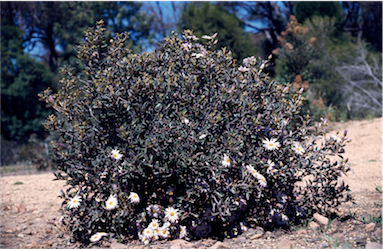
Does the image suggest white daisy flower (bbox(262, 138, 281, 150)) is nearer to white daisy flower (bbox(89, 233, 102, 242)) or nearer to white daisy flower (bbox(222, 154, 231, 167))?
white daisy flower (bbox(222, 154, 231, 167))

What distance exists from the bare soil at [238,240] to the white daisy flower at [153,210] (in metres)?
0.25

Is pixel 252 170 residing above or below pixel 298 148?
below

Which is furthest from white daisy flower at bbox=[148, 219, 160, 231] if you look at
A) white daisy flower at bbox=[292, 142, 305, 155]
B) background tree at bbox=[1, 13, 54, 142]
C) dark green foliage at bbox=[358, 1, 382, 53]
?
dark green foliage at bbox=[358, 1, 382, 53]

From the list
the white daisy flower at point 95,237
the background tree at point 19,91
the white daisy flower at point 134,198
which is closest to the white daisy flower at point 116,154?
the white daisy flower at point 134,198

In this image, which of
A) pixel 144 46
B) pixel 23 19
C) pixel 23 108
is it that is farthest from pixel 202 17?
pixel 23 19

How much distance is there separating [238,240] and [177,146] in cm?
96

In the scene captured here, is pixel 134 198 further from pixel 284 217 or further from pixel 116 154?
pixel 284 217

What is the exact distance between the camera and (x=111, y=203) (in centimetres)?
258

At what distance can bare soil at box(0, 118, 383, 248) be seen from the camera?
103 inches

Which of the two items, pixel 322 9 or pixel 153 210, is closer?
pixel 153 210

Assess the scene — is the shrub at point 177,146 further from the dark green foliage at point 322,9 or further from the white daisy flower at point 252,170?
the dark green foliage at point 322,9

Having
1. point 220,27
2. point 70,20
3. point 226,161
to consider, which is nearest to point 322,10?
point 220,27

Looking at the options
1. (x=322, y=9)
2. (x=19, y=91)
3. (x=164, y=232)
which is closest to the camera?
(x=164, y=232)

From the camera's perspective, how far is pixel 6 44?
15.7 metres
